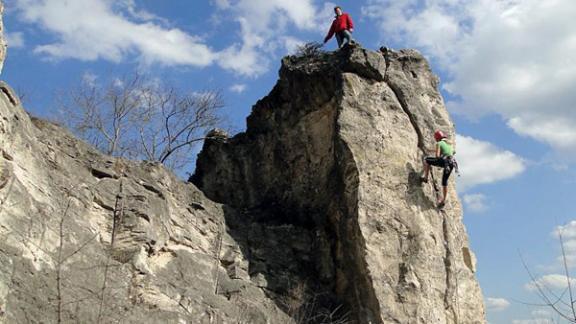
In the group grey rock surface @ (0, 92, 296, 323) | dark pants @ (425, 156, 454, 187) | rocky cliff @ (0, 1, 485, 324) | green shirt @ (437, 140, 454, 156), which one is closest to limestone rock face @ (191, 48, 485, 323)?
rocky cliff @ (0, 1, 485, 324)

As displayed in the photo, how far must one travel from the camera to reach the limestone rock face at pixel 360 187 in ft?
43.2

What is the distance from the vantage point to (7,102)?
10.2 metres

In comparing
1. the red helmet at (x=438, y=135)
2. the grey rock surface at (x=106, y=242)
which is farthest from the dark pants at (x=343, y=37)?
the grey rock surface at (x=106, y=242)

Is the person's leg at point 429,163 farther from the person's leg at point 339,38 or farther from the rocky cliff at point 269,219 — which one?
the person's leg at point 339,38

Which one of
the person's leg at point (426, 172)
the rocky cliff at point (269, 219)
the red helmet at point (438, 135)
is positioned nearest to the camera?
the rocky cliff at point (269, 219)

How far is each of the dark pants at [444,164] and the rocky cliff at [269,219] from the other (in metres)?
0.40

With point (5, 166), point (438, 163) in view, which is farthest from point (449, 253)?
point (5, 166)

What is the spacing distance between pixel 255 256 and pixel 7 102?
591 centimetres

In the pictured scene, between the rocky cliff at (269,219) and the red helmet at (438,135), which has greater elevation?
the red helmet at (438,135)

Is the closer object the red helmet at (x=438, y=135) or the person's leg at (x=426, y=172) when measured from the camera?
the person's leg at (x=426, y=172)

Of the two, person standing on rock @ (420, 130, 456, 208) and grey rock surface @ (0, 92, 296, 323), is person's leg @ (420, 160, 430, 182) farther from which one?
grey rock surface @ (0, 92, 296, 323)

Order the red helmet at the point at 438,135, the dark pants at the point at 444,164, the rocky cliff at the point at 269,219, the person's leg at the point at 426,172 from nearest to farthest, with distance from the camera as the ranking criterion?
the rocky cliff at the point at 269,219, the dark pants at the point at 444,164, the person's leg at the point at 426,172, the red helmet at the point at 438,135

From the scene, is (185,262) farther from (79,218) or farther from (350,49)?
(350,49)

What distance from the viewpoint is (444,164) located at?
14.4m
